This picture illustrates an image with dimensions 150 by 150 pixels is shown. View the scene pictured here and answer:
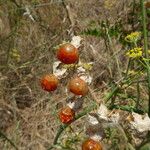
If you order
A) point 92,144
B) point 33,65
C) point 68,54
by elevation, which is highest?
point 68,54

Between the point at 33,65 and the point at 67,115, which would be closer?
the point at 67,115

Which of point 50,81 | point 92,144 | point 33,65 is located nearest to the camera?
point 92,144

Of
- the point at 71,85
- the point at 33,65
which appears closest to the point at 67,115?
the point at 71,85

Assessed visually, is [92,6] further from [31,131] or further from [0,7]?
[31,131]

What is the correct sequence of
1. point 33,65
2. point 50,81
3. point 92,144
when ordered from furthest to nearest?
point 33,65
point 50,81
point 92,144

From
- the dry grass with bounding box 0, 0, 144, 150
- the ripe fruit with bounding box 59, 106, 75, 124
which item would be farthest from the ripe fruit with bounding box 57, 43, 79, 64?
the dry grass with bounding box 0, 0, 144, 150

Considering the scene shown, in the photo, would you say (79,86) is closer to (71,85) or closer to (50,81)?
(71,85)

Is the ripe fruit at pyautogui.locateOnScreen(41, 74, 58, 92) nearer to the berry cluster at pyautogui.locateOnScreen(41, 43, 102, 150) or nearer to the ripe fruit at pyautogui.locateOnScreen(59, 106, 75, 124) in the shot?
the berry cluster at pyautogui.locateOnScreen(41, 43, 102, 150)

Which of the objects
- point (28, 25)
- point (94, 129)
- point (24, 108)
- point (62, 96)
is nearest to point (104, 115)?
point (94, 129)
